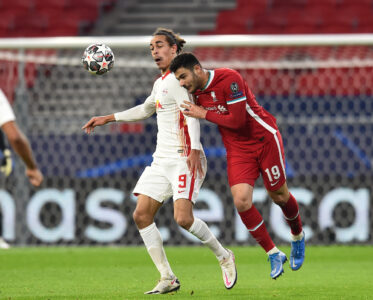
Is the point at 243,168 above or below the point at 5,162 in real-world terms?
above

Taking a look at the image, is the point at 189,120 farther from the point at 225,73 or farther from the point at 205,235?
the point at 205,235

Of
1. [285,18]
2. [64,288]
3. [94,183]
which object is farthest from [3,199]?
[285,18]

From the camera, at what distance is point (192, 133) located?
523cm

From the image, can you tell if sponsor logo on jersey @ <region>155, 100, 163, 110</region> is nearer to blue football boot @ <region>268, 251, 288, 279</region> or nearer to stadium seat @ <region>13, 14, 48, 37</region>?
blue football boot @ <region>268, 251, 288, 279</region>

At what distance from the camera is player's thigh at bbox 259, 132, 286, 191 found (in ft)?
18.5

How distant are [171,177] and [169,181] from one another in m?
0.03

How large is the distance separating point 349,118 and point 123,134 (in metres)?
2.60

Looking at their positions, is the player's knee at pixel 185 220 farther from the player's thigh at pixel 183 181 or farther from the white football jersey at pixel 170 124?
the white football jersey at pixel 170 124

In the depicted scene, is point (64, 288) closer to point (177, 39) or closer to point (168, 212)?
point (177, 39)

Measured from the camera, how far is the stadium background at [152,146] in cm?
872

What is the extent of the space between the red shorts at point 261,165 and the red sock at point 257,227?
204mm

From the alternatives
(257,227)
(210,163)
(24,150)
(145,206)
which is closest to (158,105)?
(145,206)

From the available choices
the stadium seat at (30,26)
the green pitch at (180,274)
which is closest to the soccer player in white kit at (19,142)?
the green pitch at (180,274)

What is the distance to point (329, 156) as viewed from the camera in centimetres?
908
